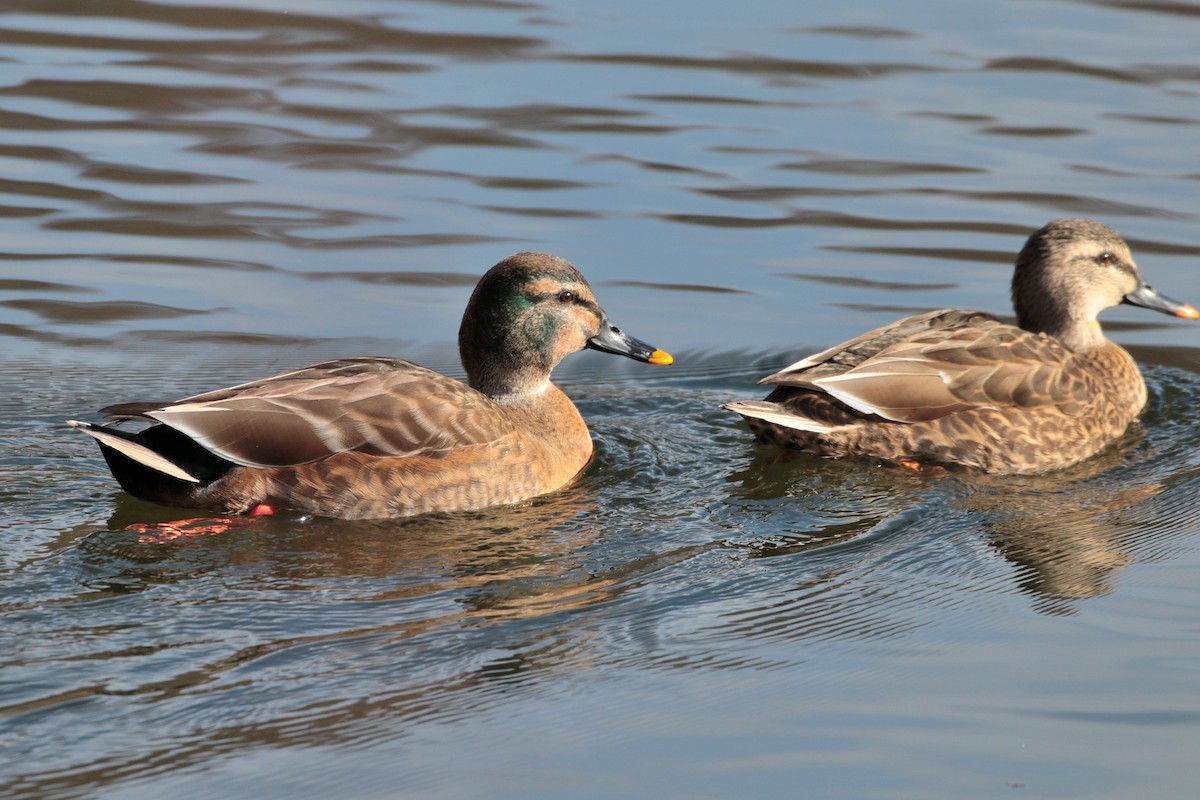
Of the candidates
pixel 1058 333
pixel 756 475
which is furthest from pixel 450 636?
pixel 1058 333

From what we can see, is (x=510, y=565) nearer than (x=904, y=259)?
Yes

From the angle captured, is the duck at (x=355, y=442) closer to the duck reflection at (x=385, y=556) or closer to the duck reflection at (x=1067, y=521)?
the duck reflection at (x=385, y=556)

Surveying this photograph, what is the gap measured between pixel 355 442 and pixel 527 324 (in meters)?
1.20

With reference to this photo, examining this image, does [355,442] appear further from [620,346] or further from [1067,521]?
[1067,521]

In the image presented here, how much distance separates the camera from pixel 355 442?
24.1 ft

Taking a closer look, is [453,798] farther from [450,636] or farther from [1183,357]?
[1183,357]

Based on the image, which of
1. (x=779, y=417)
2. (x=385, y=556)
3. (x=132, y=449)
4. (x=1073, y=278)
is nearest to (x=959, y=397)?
(x=779, y=417)

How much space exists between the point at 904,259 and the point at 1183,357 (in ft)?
6.55

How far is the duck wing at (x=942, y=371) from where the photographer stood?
26.8ft

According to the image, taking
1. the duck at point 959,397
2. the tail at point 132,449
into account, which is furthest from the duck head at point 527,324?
the tail at point 132,449

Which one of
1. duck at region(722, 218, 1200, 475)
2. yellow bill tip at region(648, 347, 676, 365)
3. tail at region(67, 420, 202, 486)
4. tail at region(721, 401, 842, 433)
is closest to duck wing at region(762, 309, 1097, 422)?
duck at region(722, 218, 1200, 475)

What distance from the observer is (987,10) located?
1545 cm

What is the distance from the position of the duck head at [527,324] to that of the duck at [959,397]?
Result: 745 millimetres

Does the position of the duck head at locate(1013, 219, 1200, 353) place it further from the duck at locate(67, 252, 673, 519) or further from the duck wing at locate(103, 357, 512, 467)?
the duck wing at locate(103, 357, 512, 467)
